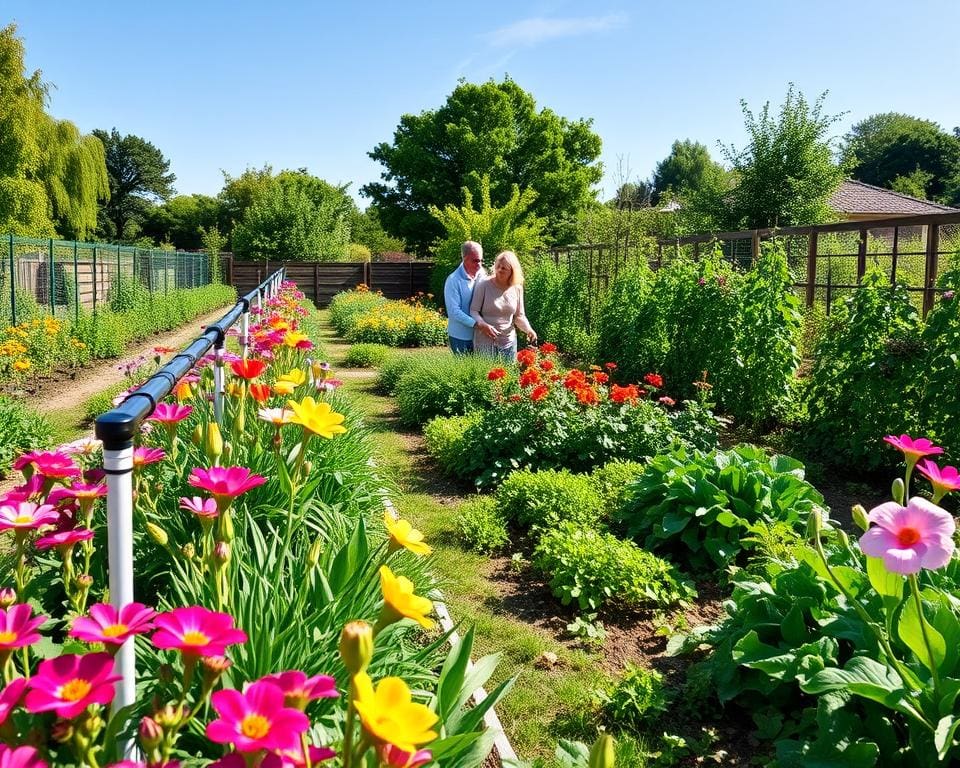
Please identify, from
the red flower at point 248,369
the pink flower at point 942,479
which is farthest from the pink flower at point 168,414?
the pink flower at point 942,479

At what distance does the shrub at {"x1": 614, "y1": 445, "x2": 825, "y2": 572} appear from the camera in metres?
3.64

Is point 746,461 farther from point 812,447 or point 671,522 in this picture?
point 812,447

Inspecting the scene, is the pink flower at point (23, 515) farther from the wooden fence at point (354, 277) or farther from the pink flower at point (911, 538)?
the wooden fence at point (354, 277)

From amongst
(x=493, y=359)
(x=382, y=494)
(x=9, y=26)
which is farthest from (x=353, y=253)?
(x=382, y=494)

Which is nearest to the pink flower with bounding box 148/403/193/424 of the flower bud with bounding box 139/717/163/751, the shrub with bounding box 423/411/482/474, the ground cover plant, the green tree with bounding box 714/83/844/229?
the ground cover plant

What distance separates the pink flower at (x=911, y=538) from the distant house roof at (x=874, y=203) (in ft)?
105

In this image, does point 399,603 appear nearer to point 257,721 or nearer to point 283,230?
point 257,721

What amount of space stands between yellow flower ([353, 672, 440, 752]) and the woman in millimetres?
5583

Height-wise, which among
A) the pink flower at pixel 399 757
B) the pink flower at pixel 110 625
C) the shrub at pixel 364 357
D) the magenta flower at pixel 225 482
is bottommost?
the shrub at pixel 364 357

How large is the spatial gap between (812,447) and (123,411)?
547 centimetres

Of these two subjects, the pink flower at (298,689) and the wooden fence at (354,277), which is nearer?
the pink flower at (298,689)

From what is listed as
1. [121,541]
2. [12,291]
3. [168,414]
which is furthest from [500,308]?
[12,291]

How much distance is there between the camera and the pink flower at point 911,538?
1355 mm

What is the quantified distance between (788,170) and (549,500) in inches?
788
